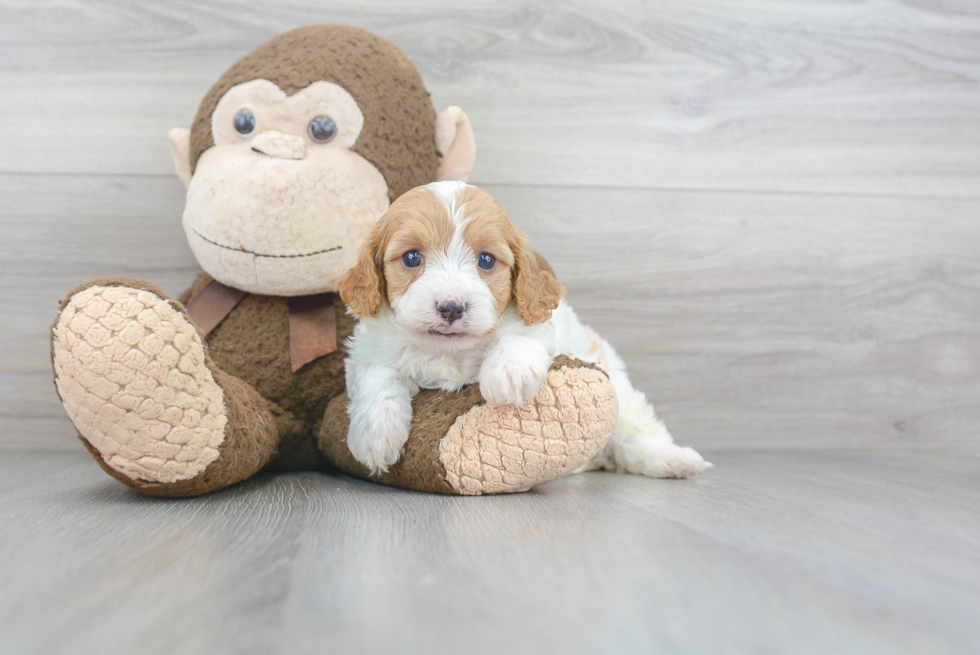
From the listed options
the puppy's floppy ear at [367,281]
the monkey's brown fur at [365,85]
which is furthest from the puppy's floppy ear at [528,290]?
the monkey's brown fur at [365,85]

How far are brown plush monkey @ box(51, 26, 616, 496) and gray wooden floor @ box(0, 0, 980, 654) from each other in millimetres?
73

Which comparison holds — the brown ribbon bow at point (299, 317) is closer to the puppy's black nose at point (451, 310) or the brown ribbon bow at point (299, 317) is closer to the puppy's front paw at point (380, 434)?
the puppy's front paw at point (380, 434)

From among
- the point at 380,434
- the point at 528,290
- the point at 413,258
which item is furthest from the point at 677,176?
the point at 380,434

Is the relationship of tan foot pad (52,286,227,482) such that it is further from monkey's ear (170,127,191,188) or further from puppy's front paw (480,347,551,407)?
monkey's ear (170,127,191,188)

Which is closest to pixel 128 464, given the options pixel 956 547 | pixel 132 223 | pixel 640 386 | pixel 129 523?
pixel 129 523

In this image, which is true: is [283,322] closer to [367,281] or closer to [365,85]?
[367,281]

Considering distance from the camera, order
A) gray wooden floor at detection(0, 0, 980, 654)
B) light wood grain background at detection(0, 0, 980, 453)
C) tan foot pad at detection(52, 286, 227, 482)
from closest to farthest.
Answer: tan foot pad at detection(52, 286, 227, 482) → gray wooden floor at detection(0, 0, 980, 654) → light wood grain background at detection(0, 0, 980, 453)

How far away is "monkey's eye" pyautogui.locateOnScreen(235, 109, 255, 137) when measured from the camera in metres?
1.26

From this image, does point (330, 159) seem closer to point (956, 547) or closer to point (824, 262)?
point (956, 547)

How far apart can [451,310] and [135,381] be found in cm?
42

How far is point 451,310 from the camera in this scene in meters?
0.98

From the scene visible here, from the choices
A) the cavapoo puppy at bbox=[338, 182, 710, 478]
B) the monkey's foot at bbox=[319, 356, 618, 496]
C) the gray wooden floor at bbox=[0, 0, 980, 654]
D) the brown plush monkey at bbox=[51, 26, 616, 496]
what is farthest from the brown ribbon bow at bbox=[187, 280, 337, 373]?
the monkey's foot at bbox=[319, 356, 618, 496]

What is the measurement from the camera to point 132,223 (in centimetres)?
159

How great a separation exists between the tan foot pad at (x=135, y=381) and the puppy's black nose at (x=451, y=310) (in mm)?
340
